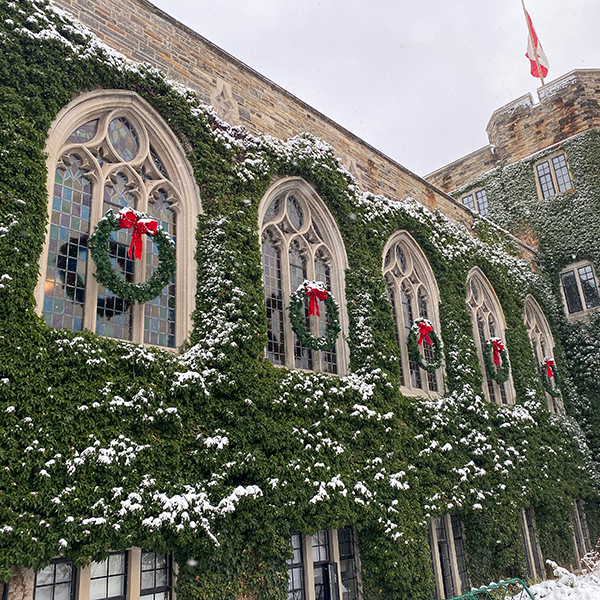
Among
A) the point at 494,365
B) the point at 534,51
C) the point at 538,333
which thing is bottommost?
the point at 494,365

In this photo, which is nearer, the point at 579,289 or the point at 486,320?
the point at 486,320

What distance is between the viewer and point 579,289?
19594 millimetres

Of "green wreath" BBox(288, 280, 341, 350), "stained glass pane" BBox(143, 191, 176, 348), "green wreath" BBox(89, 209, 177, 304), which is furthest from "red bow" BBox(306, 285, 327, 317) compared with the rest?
"green wreath" BBox(89, 209, 177, 304)

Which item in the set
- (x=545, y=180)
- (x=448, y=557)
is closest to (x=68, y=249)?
(x=448, y=557)

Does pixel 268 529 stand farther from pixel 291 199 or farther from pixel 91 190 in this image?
pixel 291 199

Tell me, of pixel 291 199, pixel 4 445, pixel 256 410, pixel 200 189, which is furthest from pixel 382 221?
pixel 4 445

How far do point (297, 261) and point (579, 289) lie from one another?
42.6 ft

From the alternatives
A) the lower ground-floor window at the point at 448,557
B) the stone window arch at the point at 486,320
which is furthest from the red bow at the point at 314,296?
the stone window arch at the point at 486,320

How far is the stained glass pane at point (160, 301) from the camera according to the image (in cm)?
838

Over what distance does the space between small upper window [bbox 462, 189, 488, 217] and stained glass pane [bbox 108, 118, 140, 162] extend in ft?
56.2

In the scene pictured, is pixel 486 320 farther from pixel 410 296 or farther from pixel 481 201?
pixel 481 201

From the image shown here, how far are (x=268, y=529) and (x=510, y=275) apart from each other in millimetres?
12543

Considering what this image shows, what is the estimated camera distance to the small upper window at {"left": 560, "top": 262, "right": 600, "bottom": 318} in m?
19.3

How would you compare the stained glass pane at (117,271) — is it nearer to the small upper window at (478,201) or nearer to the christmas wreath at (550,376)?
the christmas wreath at (550,376)
